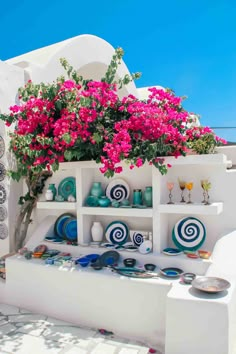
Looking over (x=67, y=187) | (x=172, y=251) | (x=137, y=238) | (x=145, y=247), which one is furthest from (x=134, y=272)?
(x=67, y=187)

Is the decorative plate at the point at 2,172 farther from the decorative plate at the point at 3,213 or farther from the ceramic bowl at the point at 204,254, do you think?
the ceramic bowl at the point at 204,254

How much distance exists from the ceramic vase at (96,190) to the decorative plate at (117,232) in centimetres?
63

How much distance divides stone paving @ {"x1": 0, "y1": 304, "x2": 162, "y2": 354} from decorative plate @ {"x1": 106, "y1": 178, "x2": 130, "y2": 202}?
2296 millimetres

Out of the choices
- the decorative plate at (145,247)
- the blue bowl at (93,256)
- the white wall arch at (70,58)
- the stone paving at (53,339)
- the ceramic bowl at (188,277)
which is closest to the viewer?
the stone paving at (53,339)

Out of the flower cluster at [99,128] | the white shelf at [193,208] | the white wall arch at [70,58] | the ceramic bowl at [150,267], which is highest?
the white wall arch at [70,58]

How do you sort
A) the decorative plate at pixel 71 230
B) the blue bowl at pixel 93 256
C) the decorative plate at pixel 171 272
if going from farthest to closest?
the decorative plate at pixel 71 230
the blue bowl at pixel 93 256
the decorative plate at pixel 171 272

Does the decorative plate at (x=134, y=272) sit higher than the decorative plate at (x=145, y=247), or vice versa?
the decorative plate at (x=145, y=247)

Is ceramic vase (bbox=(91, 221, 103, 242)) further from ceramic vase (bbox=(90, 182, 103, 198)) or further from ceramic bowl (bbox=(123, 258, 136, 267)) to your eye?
ceramic bowl (bbox=(123, 258, 136, 267))

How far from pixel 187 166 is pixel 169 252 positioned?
155 cm

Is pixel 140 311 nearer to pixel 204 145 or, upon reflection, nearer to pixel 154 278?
pixel 154 278

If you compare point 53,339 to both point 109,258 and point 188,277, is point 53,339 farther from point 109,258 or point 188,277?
point 188,277

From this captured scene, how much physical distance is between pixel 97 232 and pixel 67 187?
3.88 ft

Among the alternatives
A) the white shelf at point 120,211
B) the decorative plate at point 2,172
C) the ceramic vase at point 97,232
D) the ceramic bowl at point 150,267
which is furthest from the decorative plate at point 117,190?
the decorative plate at point 2,172

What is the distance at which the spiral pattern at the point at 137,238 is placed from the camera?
5.16 m
